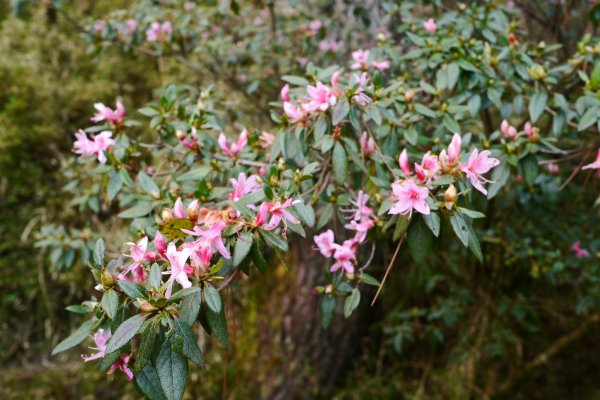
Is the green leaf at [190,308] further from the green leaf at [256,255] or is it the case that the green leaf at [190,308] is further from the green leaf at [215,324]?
the green leaf at [256,255]

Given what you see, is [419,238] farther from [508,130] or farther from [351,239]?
[508,130]

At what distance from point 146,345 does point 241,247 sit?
0.24 metres

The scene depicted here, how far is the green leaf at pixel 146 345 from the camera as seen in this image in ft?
2.33

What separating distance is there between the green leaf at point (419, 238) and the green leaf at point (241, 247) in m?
0.33

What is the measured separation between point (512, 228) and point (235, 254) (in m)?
1.73

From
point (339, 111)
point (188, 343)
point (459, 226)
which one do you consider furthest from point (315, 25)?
point (188, 343)

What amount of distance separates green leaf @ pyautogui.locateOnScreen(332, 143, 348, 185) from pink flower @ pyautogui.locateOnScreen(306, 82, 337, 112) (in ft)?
0.32

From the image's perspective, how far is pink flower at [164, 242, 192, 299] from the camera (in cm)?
77

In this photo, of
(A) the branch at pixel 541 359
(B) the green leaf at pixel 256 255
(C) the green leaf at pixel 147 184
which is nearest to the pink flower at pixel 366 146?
(B) the green leaf at pixel 256 255

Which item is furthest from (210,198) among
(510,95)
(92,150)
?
(510,95)

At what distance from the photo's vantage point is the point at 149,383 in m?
0.78

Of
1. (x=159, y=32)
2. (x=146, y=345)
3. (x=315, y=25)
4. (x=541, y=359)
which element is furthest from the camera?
(x=541, y=359)

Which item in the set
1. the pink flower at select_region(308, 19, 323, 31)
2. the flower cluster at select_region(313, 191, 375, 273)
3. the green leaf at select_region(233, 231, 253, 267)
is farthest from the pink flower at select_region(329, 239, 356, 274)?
the pink flower at select_region(308, 19, 323, 31)

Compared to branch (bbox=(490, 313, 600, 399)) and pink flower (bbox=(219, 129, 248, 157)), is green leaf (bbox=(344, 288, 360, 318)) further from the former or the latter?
branch (bbox=(490, 313, 600, 399))
